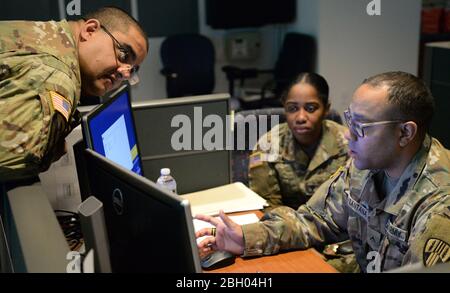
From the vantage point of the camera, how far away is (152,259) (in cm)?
88

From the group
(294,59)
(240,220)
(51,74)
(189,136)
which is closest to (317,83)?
(189,136)

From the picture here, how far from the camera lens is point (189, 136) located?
6.39 ft

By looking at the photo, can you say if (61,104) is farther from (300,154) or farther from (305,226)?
(300,154)

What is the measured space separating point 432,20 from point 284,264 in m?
4.70

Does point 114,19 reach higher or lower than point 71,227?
higher

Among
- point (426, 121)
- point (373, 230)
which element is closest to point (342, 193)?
point (373, 230)

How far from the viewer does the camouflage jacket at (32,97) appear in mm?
1006

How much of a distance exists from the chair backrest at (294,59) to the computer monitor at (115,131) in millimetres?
2656

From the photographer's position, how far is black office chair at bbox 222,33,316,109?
165 inches

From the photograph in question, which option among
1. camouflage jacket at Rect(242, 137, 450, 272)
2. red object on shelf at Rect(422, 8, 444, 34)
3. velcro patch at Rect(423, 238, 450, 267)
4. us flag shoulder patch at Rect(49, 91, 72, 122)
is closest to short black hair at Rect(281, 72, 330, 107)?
camouflage jacket at Rect(242, 137, 450, 272)

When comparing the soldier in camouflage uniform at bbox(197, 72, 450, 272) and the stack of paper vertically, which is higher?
the soldier in camouflage uniform at bbox(197, 72, 450, 272)

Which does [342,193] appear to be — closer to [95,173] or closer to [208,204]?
[208,204]

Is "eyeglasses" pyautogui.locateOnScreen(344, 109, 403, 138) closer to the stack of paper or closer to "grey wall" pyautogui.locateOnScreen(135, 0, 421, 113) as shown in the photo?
the stack of paper

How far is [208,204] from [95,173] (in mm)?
867
